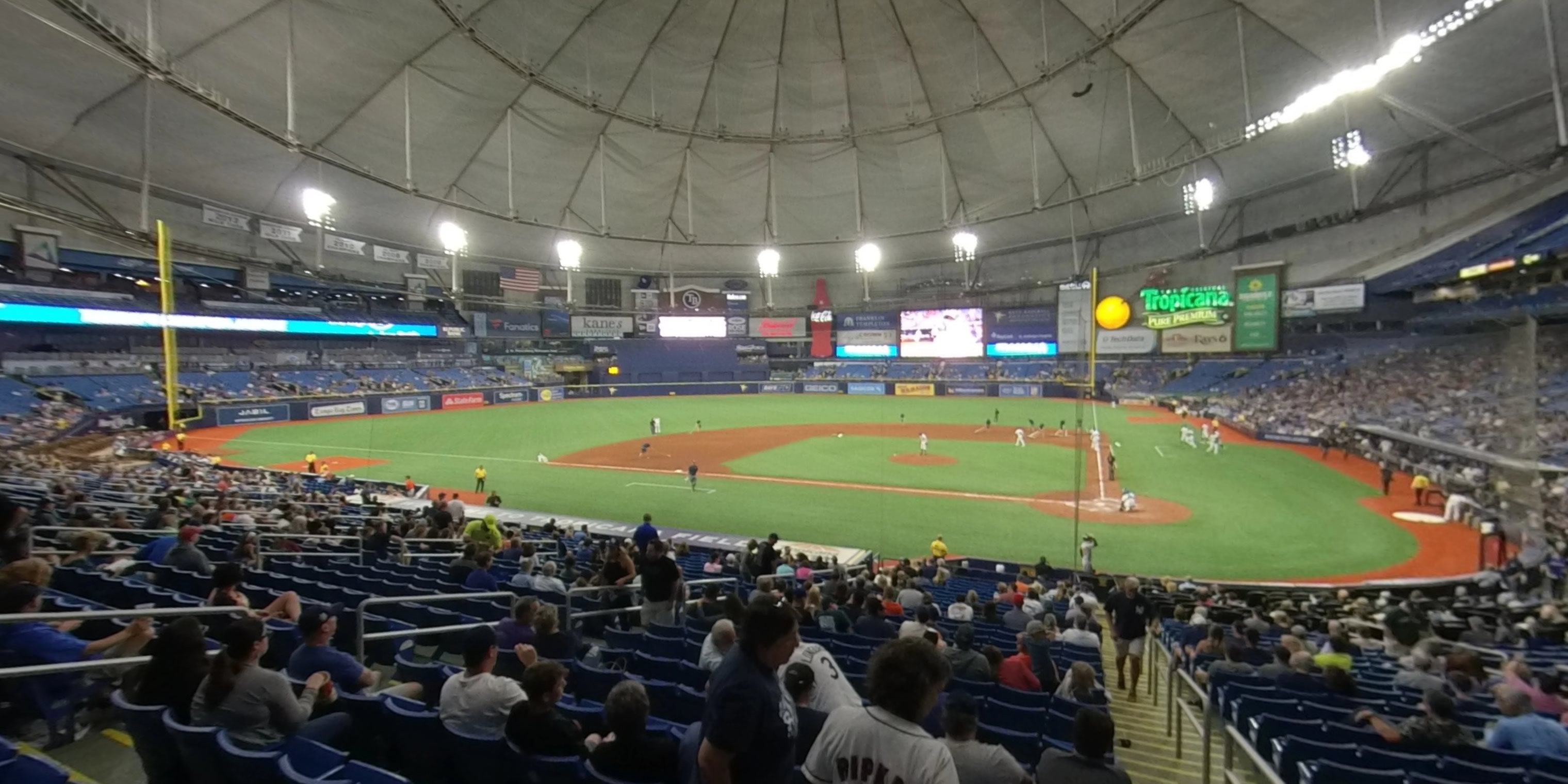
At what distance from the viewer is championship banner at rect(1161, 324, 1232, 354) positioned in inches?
843

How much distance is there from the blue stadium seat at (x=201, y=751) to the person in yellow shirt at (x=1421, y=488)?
31297 mm

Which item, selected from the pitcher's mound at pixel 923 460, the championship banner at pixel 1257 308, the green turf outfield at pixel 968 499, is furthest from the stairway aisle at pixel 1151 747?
the pitcher's mound at pixel 923 460

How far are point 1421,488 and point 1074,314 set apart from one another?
515 inches

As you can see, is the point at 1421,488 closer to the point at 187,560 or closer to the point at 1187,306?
the point at 1187,306

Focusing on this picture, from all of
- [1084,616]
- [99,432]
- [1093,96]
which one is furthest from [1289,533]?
[99,432]

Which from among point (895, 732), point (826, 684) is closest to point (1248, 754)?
point (826, 684)

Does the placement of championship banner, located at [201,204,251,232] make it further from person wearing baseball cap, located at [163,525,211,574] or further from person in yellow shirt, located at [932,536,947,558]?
person in yellow shirt, located at [932,536,947,558]

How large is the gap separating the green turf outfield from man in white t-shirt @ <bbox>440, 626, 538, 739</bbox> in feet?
50.1

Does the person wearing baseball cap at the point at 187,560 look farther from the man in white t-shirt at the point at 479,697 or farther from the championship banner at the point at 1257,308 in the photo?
the championship banner at the point at 1257,308

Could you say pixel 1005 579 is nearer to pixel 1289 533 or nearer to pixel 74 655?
pixel 1289 533

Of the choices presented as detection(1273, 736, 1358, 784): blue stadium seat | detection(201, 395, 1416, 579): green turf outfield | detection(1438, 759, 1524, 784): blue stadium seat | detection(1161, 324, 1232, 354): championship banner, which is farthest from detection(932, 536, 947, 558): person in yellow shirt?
detection(1438, 759, 1524, 784): blue stadium seat

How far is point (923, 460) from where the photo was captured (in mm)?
33781

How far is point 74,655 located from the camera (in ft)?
16.4

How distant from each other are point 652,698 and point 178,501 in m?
15.0
